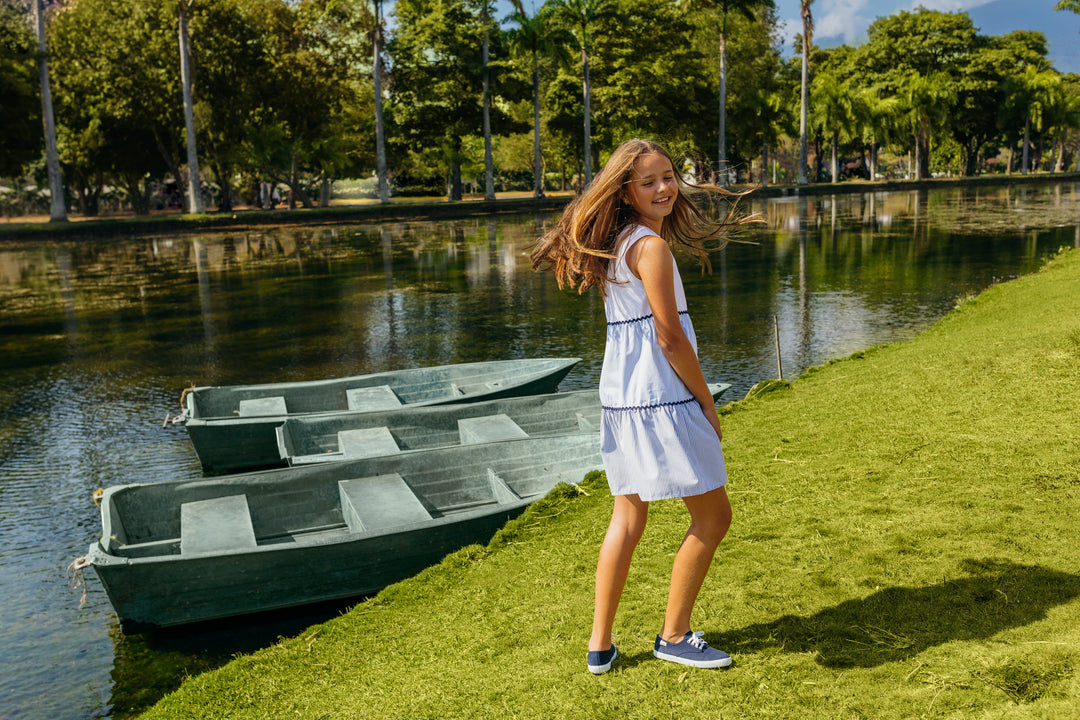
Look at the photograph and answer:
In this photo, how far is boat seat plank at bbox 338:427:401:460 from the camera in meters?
8.98

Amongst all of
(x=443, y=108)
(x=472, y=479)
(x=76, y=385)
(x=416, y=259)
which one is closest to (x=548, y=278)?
(x=416, y=259)

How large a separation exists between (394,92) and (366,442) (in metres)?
54.8

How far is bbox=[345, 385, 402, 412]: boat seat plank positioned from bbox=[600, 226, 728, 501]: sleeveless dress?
7.17 m

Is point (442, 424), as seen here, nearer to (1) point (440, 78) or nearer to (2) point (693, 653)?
(2) point (693, 653)

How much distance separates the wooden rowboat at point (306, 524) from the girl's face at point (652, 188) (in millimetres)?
3857

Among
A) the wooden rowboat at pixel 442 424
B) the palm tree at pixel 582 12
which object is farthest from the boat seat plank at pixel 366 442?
the palm tree at pixel 582 12

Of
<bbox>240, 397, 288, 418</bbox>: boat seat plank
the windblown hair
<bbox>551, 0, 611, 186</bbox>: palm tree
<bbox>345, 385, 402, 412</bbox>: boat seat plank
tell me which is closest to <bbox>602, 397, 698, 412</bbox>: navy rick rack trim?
the windblown hair

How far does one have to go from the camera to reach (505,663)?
14.6ft

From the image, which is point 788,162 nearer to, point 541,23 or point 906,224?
point 541,23

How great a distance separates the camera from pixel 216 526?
7.22m

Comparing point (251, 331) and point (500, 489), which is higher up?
point (251, 331)

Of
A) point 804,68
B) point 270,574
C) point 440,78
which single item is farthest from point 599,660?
point 804,68

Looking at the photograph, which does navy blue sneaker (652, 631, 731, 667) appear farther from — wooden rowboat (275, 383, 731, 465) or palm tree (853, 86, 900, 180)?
palm tree (853, 86, 900, 180)

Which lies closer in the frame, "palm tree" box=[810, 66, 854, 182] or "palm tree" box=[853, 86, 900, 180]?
"palm tree" box=[853, 86, 900, 180]
